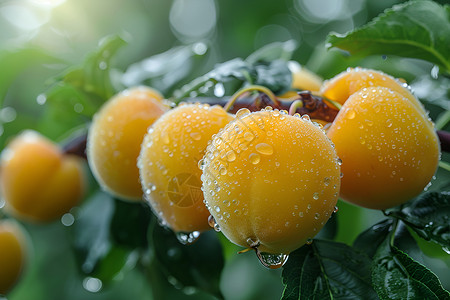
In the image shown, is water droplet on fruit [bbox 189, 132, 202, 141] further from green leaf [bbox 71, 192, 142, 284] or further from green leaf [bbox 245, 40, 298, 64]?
green leaf [bbox 71, 192, 142, 284]

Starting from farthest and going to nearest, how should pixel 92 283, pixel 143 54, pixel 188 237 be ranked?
pixel 143 54, pixel 92 283, pixel 188 237

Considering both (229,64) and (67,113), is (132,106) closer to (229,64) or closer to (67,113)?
(229,64)

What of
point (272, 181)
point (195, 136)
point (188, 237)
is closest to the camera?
point (272, 181)

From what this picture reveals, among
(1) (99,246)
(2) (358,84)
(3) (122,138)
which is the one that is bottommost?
(1) (99,246)

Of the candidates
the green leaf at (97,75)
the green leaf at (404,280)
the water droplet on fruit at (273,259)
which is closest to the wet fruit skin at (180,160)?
the water droplet on fruit at (273,259)

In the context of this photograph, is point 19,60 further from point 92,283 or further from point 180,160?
point 180,160

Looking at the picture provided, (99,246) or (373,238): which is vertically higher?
(373,238)

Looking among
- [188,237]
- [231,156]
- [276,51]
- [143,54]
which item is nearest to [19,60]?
[276,51]
